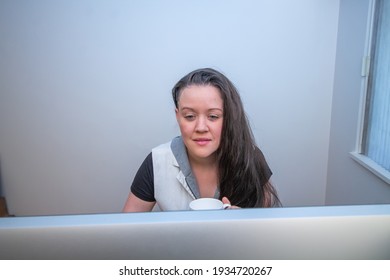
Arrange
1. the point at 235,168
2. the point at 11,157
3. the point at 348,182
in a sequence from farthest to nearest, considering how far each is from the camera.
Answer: the point at 11,157 → the point at 348,182 → the point at 235,168

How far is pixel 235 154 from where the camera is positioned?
1.00 m

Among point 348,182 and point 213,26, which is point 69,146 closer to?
point 213,26

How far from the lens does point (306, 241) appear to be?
1.03ft

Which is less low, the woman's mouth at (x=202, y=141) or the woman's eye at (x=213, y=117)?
the woman's eye at (x=213, y=117)

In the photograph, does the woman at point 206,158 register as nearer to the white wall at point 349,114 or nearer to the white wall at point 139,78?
the white wall at point 349,114

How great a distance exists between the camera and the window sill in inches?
59.5

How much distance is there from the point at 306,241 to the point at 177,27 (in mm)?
1945

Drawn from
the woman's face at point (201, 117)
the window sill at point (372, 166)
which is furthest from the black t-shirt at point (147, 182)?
the window sill at point (372, 166)

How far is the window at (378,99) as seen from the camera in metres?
1.58

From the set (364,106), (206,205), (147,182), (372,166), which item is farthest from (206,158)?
(364,106)

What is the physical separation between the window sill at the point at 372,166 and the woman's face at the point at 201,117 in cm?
105

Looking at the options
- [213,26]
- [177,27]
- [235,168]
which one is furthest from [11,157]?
[235,168]

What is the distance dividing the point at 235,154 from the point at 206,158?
11cm

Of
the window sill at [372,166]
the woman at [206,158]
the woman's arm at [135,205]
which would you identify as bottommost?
the woman's arm at [135,205]
